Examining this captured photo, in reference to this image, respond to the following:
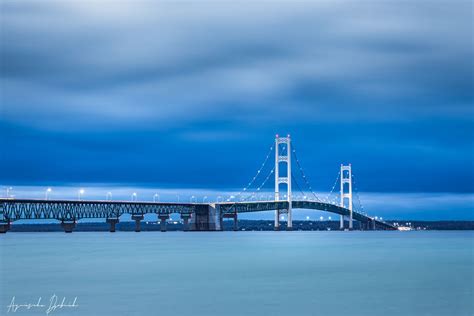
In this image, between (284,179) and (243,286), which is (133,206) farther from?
(243,286)

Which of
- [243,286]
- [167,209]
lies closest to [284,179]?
[167,209]

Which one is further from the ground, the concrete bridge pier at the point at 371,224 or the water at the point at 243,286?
the concrete bridge pier at the point at 371,224

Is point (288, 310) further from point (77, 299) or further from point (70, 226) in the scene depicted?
point (70, 226)

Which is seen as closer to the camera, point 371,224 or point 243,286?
point 243,286

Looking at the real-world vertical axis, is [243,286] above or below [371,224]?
below

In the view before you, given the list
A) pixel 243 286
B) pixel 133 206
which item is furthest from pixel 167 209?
pixel 243 286

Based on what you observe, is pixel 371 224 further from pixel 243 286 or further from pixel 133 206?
pixel 243 286

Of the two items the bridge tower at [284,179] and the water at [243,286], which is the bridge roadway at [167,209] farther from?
the water at [243,286]

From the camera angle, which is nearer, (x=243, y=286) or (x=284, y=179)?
(x=243, y=286)

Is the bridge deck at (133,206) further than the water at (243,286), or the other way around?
the bridge deck at (133,206)

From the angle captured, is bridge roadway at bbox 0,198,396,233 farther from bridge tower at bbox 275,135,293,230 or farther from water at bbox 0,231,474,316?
water at bbox 0,231,474,316

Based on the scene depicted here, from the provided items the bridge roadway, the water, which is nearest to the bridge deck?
the bridge roadway

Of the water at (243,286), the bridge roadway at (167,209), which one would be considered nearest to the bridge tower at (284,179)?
the bridge roadway at (167,209)

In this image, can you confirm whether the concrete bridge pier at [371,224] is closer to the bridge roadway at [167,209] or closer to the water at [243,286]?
the bridge roadway at [167,209]
